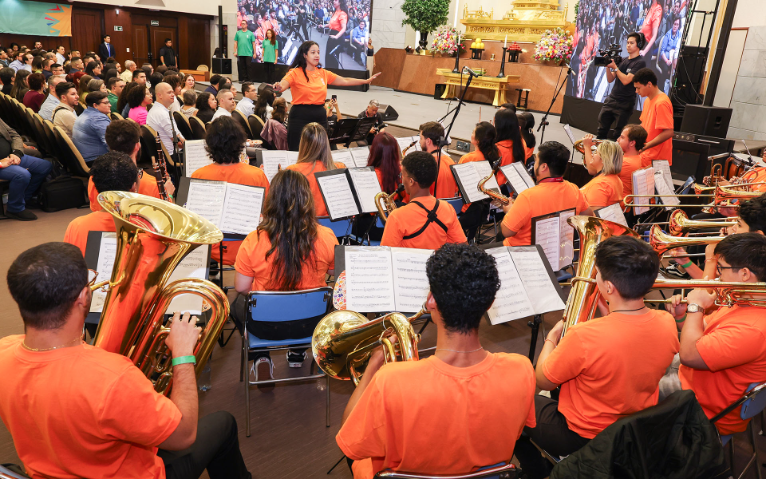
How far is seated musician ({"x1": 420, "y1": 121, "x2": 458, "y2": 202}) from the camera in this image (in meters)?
4.66

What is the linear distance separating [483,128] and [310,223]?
8.68 ft

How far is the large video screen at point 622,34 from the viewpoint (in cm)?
841

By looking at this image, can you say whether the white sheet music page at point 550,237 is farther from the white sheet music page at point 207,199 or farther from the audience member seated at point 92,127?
the audience member seated at point 92,127

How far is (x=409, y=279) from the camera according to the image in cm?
247

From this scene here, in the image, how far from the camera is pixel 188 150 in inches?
181

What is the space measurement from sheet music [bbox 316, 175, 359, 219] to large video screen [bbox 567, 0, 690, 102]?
692 centimetres

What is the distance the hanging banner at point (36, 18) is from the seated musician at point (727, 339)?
18.9 meters

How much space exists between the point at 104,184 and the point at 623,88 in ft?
20.0

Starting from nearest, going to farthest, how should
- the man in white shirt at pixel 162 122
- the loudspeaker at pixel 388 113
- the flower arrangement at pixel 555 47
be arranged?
the man in white shirt at pixel 162 122 → the loudspeaker at pixel 388 113 → the flower arrangement at pixel 555 47

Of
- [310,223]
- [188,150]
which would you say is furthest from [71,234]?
[188,150]

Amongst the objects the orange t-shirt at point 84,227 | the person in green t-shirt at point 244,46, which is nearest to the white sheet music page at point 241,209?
the orange t-shirt at point 84,227

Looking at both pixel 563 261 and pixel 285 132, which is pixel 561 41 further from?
pixel 563 261

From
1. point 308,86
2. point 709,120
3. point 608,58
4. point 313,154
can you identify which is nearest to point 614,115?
point 608,58

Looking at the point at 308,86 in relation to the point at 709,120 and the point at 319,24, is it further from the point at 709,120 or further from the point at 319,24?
the point at 319,24
